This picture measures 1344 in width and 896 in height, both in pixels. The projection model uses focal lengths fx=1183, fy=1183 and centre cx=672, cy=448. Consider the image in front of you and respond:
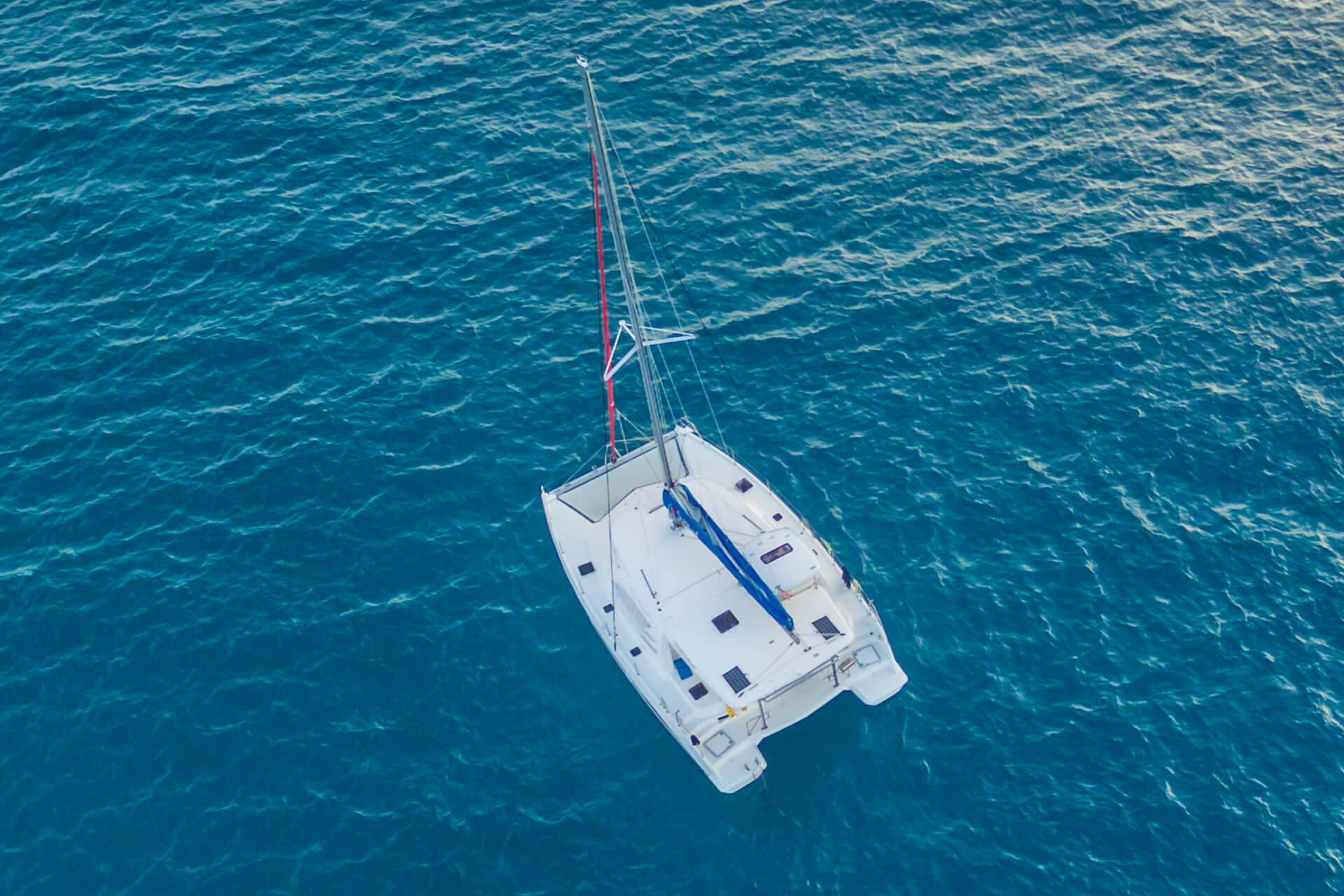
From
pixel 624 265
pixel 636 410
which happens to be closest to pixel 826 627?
pixel 624 265

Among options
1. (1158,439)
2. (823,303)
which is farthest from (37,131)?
(1158,439)

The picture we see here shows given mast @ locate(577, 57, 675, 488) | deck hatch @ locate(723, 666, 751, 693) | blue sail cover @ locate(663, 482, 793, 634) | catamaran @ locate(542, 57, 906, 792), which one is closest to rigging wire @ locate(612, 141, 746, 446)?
catamaran @ locate(542, 57, 906, 792)

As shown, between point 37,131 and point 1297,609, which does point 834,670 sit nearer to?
point 1297,609

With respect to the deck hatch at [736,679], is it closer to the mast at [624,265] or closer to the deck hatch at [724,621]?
the deck hatch at [724,621]

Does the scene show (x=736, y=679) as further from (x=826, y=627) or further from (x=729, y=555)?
(x=729, y=555)

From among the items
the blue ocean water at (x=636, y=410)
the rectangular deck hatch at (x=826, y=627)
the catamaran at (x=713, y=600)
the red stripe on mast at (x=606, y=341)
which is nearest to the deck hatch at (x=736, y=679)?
the catamaran at (x=713, y=600)

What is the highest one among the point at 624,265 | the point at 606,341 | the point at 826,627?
the point at 624,265
